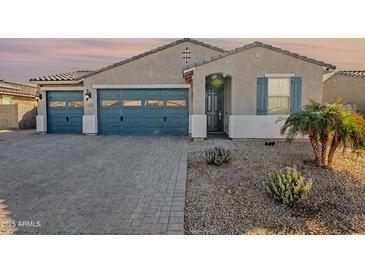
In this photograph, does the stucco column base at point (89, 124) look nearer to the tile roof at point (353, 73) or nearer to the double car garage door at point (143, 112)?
the double car garage door at point (143, 112)

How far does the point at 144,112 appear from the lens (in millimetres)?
13789

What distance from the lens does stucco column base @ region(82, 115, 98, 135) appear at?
45.6 ft

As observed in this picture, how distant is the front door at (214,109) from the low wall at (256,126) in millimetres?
3027

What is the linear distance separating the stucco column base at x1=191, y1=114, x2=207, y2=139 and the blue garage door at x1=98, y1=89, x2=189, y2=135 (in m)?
2.68

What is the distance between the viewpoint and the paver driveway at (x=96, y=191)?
12.0ft

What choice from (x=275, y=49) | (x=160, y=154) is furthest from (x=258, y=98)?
(x=160, y=154)

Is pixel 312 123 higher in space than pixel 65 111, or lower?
lower

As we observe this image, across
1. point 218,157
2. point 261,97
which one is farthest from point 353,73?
point 218,157

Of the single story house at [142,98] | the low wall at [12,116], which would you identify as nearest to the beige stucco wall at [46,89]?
the single story house at [142,98]

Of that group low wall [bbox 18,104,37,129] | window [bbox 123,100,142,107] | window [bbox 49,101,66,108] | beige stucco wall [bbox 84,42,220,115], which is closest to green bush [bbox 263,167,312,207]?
beige stucco wall [bbox 84,42,220,115]

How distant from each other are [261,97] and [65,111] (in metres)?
11.5

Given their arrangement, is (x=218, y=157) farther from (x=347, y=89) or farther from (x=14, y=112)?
(x=347, y=89)

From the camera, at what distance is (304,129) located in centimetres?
616

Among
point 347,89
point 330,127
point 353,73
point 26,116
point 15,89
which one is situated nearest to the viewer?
point 330,127
